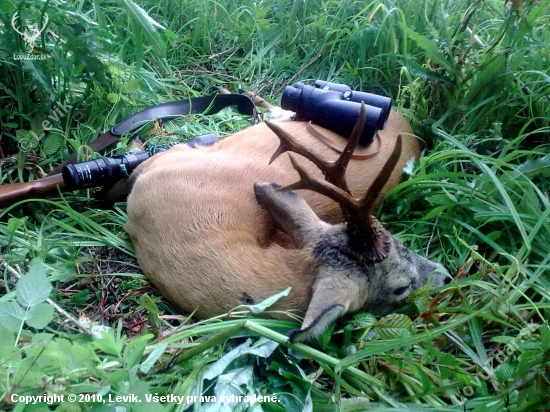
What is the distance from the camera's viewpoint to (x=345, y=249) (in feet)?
7.46

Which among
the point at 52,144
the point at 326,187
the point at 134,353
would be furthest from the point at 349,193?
the point at 52,144

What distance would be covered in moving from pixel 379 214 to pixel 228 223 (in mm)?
975

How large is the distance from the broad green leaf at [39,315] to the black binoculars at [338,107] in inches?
80.0

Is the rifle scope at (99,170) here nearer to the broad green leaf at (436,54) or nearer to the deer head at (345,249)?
the deer head at (345,249)

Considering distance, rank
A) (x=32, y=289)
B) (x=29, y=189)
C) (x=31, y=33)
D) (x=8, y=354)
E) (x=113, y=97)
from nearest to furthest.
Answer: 1. (x=8, y=354)
2. (x=32, y=289)
3. (x=29, y=189)
4. (x=31, y=33)
5. (x=113, y=97)

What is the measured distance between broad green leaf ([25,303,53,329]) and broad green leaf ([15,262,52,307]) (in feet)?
0.05

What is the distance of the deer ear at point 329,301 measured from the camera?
1.87m

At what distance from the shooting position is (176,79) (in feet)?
15.0

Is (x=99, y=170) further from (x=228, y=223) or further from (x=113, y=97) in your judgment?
(x=228, y=223)

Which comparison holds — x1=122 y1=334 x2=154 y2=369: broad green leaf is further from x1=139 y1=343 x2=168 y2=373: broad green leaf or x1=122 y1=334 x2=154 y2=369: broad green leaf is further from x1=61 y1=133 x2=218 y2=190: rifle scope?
x1=61 y1=133 x2=218 y2=190: rifle scope

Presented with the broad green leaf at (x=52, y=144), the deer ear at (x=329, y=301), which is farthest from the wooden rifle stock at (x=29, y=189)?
the deer ear at (x=329, y=301)

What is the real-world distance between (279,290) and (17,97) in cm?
223

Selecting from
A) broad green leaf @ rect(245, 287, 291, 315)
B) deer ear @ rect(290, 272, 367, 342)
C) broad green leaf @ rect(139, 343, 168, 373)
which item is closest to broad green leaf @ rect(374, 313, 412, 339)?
deer ear @ rect(290, 272, 367, 342)

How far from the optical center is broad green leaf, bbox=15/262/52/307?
1.58m
